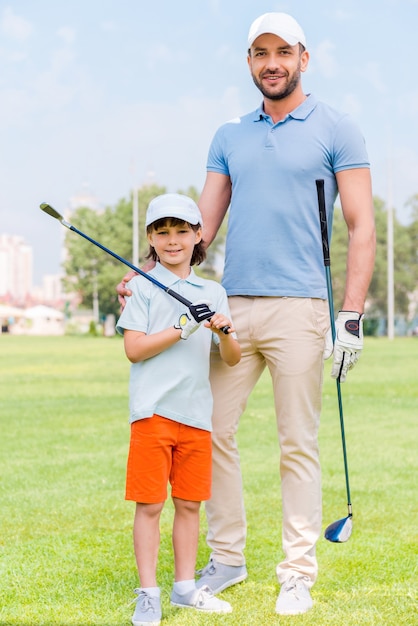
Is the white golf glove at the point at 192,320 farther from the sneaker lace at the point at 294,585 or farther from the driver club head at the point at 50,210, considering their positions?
the sneaker lace at the point at 294,585

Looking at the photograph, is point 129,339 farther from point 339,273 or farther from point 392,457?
point 339,273

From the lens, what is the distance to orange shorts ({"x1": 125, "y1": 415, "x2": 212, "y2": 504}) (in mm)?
3904

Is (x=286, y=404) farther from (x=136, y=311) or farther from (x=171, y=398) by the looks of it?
(x=136, y=311)

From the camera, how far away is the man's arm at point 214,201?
4.45 metres

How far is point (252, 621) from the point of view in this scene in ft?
12.7

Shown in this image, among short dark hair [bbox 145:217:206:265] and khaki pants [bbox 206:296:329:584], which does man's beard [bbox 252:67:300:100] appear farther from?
khaki pants [bbox 206:296:329:584]

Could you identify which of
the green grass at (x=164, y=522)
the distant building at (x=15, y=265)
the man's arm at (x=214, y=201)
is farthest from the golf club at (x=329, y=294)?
the distant building at (x=15, y=265)

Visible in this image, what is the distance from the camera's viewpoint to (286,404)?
13.9 feet

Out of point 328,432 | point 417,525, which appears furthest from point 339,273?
point 417,525

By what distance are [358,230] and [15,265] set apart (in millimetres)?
185932

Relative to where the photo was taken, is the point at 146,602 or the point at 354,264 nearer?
A: the point at 146,602

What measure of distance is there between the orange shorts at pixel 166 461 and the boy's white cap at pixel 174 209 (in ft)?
2.64

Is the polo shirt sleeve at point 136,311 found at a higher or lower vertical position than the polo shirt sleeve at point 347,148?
lower

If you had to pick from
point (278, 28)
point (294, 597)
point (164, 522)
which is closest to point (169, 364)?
point (294, 597)
